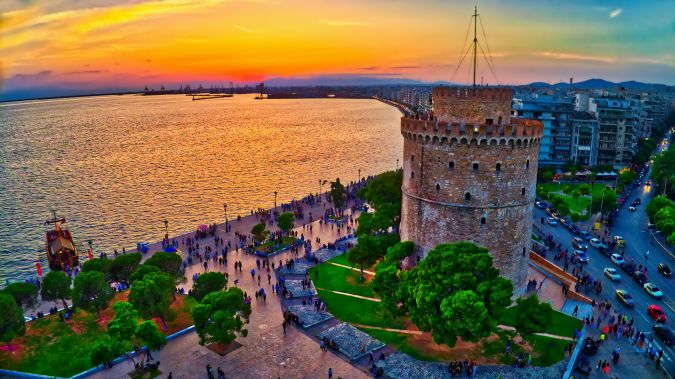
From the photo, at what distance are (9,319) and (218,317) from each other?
13.2m

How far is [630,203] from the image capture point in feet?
238

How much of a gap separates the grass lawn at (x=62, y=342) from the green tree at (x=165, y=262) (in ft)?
8.54

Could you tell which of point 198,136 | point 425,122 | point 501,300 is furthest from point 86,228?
point 198,136

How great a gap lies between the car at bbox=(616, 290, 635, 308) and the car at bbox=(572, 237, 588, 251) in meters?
11.8

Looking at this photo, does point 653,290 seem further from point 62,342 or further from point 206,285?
point 62,342

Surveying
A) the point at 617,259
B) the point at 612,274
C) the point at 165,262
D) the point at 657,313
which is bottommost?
the point at 657,313

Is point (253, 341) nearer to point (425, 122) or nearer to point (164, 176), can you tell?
point (425, 122)

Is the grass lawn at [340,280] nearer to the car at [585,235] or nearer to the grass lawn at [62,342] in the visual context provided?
the grass lawn at [62,342]

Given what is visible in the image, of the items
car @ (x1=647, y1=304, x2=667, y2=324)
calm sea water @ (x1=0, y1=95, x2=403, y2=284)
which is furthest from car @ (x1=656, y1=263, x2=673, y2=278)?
calm sea water @ (x1=0, y1=95, x2=403, y2=284)

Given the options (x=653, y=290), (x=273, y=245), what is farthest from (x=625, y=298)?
(x=273, y=245)

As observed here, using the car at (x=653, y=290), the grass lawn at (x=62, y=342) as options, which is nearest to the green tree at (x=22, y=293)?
the grass lawn at (x=62, y=342)

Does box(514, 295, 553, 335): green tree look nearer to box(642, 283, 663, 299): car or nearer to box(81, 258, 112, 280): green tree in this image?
box(642, 283, 663, 299): car

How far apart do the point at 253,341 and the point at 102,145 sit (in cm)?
14248

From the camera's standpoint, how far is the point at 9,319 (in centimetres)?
3008
